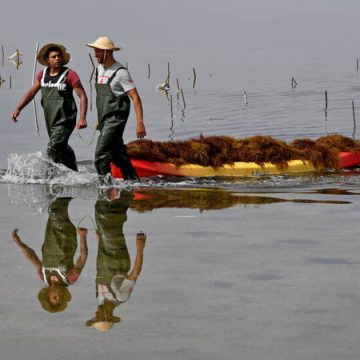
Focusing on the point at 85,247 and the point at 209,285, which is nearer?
the point at 209,285

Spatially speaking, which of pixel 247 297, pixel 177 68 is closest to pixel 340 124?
pixel 247 297

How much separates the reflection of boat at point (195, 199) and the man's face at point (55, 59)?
1.84 m

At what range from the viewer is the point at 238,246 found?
1082 cm

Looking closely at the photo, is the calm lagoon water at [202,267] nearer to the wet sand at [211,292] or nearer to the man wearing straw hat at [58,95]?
the wet sand at [211,292]

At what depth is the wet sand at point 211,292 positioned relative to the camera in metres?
7.61

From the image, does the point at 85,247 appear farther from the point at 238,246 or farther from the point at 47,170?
the point at 47,170

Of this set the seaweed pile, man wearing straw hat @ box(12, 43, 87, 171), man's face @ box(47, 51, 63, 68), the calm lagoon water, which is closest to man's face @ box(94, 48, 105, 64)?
man wearing straw hat @ box(12, 43, 87, 171)

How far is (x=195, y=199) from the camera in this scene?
1439 centimetres

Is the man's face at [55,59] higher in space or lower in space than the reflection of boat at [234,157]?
higher

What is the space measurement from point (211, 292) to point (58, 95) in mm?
7029

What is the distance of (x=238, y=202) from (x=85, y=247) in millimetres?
3592

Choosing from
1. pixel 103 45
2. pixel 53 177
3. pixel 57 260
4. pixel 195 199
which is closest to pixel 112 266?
pixel 57 260

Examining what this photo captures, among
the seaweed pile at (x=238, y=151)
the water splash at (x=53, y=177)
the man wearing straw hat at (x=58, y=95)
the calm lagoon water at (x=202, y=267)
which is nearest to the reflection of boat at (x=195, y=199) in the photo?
the calm lagoon water at (x=202, y=267)

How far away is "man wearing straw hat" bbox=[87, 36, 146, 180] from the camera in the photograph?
592 inches
